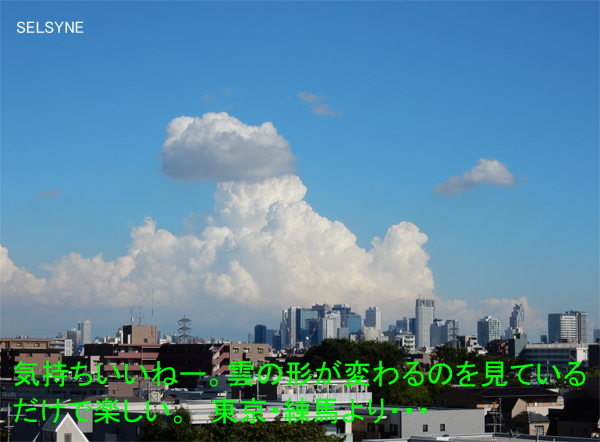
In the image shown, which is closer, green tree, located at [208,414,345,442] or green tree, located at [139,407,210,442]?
green tree, located at [139,407,210,442]

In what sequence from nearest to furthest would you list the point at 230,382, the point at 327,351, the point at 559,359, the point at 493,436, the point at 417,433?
the point at 493,436 → the point at 417,433 → the point at 230,382 → the point at 327,351 → the point at 559,359

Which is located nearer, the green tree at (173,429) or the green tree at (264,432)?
the green tree at (173,429)

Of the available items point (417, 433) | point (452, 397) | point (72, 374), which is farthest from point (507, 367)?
point (417, 433)

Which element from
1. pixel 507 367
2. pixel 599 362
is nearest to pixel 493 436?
pixel 507 367

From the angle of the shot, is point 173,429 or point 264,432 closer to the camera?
point 173,429

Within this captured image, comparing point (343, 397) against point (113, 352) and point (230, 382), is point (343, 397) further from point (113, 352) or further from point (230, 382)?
point (113, 352)

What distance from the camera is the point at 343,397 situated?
4981 cm

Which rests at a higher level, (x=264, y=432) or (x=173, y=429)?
(x=173, y=429)

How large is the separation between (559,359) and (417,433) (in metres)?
129

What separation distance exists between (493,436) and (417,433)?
5.59m

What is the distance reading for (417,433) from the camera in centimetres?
3969

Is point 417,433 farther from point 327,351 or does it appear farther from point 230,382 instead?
point 327,351

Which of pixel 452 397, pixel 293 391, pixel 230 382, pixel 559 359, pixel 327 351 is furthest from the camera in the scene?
pixel 559 359

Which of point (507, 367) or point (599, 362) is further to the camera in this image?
point (599, 362)
